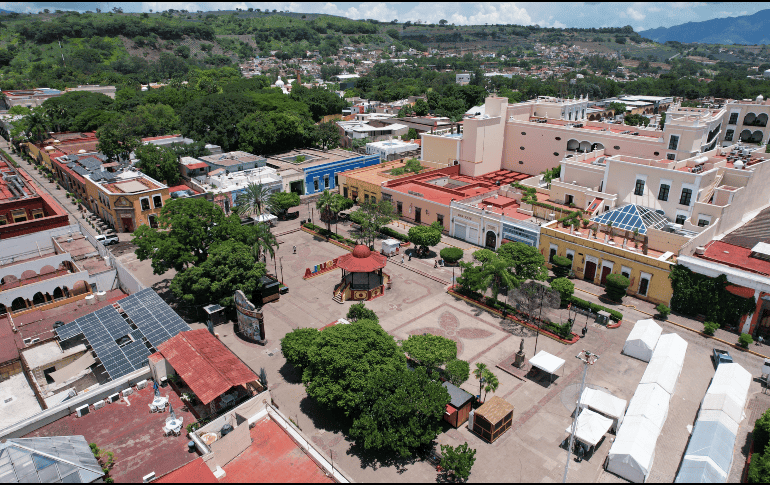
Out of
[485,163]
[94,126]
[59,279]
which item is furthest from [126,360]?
[94,126]

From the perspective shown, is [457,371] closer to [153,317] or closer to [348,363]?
[348,363]

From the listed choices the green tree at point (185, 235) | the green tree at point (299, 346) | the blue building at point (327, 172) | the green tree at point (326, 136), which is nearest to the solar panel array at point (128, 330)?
the green tree at point (185, 235)

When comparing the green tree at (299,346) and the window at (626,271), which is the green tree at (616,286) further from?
the green tree at (299,346)

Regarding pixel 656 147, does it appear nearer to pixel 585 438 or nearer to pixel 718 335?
pixel 718 335

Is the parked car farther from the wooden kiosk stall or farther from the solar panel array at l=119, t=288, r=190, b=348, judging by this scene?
the wooden kiosk stall

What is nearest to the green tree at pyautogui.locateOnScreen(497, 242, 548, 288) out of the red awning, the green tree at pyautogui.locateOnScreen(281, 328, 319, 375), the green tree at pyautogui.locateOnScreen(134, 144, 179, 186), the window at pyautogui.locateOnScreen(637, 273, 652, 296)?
the window at pyautogui.locateOnScreen(637, 273, 652, 296)

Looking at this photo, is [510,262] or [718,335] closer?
[718,335]
